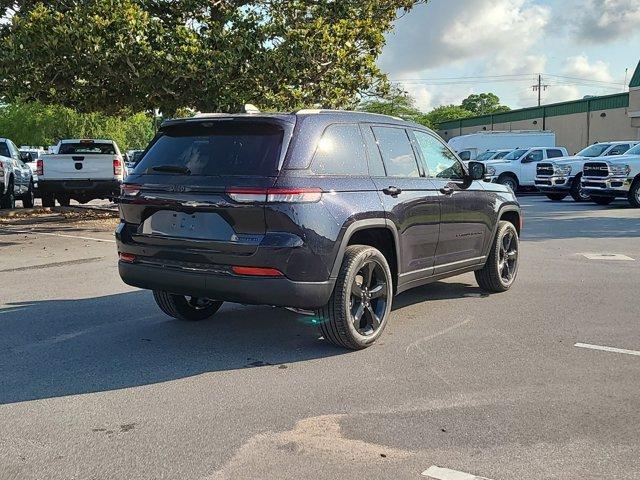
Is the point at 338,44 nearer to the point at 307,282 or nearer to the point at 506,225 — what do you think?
the point at 506,225

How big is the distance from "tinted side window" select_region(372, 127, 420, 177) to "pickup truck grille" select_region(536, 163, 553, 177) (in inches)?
734

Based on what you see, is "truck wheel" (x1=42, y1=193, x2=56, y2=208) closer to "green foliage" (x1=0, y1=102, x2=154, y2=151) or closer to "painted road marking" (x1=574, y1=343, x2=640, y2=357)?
"painted road marking" (x1=574, y1=343, x2=640, y2=357)

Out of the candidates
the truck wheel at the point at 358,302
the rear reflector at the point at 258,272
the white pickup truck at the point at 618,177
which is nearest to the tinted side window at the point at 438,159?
the truck wheel at the point at 358,302

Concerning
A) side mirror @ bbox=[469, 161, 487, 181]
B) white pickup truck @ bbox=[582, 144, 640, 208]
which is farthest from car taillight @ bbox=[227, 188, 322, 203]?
white pickup truck @ bbox=[582, 144, 640, 208]

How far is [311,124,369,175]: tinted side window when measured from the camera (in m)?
5.15

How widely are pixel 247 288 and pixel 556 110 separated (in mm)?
53102

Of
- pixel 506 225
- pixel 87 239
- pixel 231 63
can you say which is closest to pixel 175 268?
pixel 506 225

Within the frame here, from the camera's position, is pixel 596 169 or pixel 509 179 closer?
pixel 596 169

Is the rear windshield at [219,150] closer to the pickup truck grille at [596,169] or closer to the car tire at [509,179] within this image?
the pickup truck grille at [596,169]

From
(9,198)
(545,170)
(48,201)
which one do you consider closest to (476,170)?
(9,198)

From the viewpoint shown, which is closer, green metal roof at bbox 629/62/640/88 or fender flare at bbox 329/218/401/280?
fender flare at bbox 329/218/401/280

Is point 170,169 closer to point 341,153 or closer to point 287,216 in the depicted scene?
point 287,216

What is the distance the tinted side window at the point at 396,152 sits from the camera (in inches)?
231

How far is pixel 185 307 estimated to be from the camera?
6.26m
